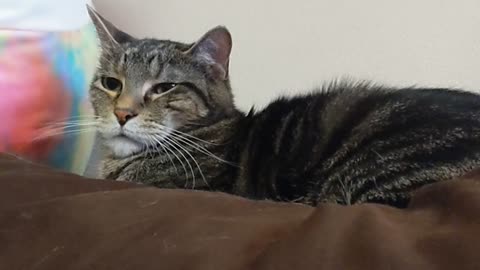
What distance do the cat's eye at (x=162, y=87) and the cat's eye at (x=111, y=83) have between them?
7 centimetres

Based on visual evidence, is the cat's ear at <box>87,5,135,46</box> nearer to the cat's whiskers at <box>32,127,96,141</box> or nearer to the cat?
the cat

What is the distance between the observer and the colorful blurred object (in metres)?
1.23

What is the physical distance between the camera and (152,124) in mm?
1217

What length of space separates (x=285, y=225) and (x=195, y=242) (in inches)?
3.6

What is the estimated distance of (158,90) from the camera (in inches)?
49.6

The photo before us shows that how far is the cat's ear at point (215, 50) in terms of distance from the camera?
4.04ft

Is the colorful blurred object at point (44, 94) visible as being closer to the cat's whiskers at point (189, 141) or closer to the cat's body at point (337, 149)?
the cat's body at point (337, 149)

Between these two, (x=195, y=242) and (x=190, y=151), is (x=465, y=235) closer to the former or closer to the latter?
(x=195, y=242)

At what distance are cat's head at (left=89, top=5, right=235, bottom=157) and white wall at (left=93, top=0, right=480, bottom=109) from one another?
29 cm

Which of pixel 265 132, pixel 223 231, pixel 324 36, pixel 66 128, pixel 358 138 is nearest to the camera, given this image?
Answer: pixel 223 231

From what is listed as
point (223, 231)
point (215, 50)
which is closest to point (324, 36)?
point (215, 50)

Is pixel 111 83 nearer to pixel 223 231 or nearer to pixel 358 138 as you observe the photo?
pixel 358 138

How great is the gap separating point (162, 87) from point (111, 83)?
0.11 metres

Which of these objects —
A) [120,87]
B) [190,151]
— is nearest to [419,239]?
[190,151]
